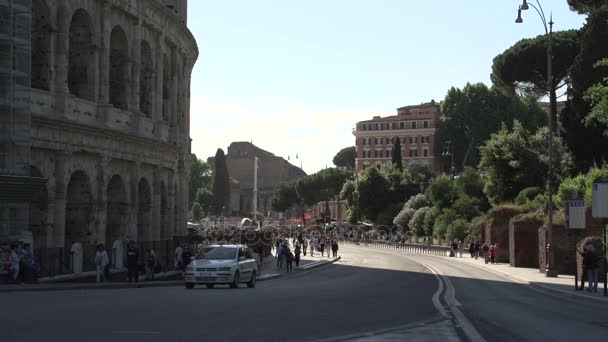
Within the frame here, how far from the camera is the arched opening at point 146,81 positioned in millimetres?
50781

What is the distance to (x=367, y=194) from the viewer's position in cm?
13100

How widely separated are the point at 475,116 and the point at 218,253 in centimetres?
10969

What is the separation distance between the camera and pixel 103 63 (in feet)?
145

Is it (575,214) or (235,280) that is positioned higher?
(575,214)

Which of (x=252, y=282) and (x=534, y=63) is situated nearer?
(x=252, y=282)

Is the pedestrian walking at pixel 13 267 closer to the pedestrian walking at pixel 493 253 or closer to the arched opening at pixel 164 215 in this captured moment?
the arched opening at pixel 164 215

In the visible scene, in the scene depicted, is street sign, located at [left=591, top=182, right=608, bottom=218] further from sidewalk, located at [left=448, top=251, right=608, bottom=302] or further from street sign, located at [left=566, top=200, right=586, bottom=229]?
street sign, located at [left=566, top=200, right=586, bottom=229]

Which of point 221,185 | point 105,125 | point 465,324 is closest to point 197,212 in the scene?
point 221,185

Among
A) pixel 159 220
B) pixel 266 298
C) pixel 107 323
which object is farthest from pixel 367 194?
pixel 107 323

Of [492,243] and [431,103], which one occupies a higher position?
[431,103]

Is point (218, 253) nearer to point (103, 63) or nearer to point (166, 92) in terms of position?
point (103, 63)

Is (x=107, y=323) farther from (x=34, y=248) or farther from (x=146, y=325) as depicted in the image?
(x=34, y=248)

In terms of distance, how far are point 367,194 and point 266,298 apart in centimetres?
10352

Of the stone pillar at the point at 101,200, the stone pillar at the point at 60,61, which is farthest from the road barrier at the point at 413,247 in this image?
the stone pillar at the point at 60,61
